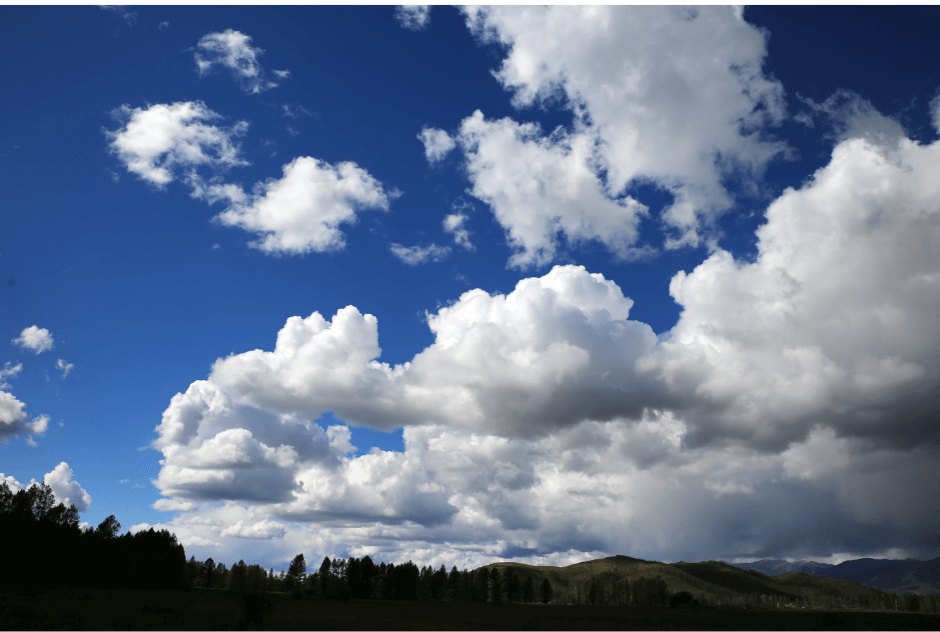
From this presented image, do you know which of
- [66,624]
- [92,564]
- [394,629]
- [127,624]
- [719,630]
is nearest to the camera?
[66,624]

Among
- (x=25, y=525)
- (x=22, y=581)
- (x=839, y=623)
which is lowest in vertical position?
(x=839, y=623)

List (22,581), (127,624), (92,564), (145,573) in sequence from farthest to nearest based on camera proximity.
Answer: (145,573) → (92,564) → (22,581) → (127,624)

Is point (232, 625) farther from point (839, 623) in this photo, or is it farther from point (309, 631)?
point (839, 623)

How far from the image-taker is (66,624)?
5959cm

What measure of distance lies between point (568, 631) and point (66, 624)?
5840 cm

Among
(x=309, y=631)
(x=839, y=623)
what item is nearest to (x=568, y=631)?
(x=309, y=631)

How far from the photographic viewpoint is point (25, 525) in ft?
382

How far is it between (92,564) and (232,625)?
310 ft

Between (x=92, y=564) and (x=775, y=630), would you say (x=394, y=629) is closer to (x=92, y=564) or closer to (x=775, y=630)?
(x=775, y=630)

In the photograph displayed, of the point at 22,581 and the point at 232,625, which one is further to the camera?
the point at 22,581

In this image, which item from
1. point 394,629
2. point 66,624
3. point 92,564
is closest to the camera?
point 66,624

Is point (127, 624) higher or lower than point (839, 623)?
higher

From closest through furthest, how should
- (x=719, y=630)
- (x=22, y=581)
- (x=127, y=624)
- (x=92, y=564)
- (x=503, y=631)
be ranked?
(x=127, y=624) → (x=503, y=631) → (x=719, y=630) → (x=22, y=581) → (x=92, y=564)

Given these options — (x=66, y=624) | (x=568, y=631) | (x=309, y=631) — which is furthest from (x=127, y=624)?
(x=568, y=631)
